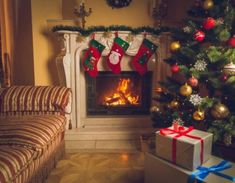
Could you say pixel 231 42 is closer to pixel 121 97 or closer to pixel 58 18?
pixel 121 97

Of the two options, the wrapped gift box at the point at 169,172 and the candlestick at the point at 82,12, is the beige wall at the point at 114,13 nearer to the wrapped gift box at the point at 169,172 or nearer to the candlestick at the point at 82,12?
the candlestick at the point at 82,12

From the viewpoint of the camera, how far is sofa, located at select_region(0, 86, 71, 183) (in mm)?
1463

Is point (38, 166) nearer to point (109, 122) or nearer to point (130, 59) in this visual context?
point (109, 122)

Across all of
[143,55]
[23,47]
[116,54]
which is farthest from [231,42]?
[23,47]

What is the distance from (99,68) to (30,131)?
1499 millimetres

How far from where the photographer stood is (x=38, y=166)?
5.81ft

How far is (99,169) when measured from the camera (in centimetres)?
222

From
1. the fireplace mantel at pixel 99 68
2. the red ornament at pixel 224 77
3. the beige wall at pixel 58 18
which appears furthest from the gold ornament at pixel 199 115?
the beige wall at pixel 58 18

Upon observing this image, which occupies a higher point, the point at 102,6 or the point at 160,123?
the point at 102,6

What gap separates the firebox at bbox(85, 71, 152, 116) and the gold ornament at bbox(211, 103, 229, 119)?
1334 mm

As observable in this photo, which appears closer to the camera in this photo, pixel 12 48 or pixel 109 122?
pixel 109 122

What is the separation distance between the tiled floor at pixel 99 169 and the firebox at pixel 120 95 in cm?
80

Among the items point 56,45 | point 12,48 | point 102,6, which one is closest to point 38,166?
point 56,45

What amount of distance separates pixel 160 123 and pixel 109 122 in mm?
908
